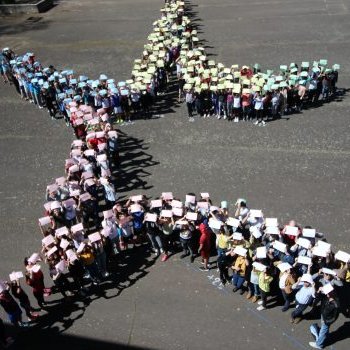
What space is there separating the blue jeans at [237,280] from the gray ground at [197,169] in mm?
286

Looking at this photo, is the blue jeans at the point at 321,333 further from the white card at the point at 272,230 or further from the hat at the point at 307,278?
the white card at the point at 272,230

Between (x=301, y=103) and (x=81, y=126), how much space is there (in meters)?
8.43

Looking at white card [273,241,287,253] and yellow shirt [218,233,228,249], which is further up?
white card [273,241,287,253]

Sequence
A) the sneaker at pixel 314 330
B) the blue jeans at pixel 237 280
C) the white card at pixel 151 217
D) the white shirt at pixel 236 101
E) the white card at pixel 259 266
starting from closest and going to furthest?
the sneaker at pixel 314 330
the white card at pixel 259 266
the blue jeans at pixel 237 280
the white card at pixel 151 217
the white shirt at pixel 236 101

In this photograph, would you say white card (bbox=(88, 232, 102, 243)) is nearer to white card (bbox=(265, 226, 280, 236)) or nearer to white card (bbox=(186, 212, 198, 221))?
white card (bbox=(186, 212, 198, 221))

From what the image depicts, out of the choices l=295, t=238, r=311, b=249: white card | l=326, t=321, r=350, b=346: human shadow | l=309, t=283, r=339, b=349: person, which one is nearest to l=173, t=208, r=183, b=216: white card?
l=295, t=238, r=311, b=249: white card

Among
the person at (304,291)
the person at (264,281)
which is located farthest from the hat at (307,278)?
the person at (264,281)

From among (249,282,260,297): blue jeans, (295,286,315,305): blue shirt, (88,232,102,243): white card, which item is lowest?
(249,282,260,297): blue jeans

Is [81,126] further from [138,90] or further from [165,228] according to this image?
[165,228]

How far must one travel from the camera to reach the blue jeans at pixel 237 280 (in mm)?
9823

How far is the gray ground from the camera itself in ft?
31.1

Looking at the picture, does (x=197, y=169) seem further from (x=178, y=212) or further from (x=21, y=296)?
(x=21, y=296)

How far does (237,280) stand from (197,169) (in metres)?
5.28

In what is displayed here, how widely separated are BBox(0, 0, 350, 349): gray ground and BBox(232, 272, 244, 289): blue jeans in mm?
286
